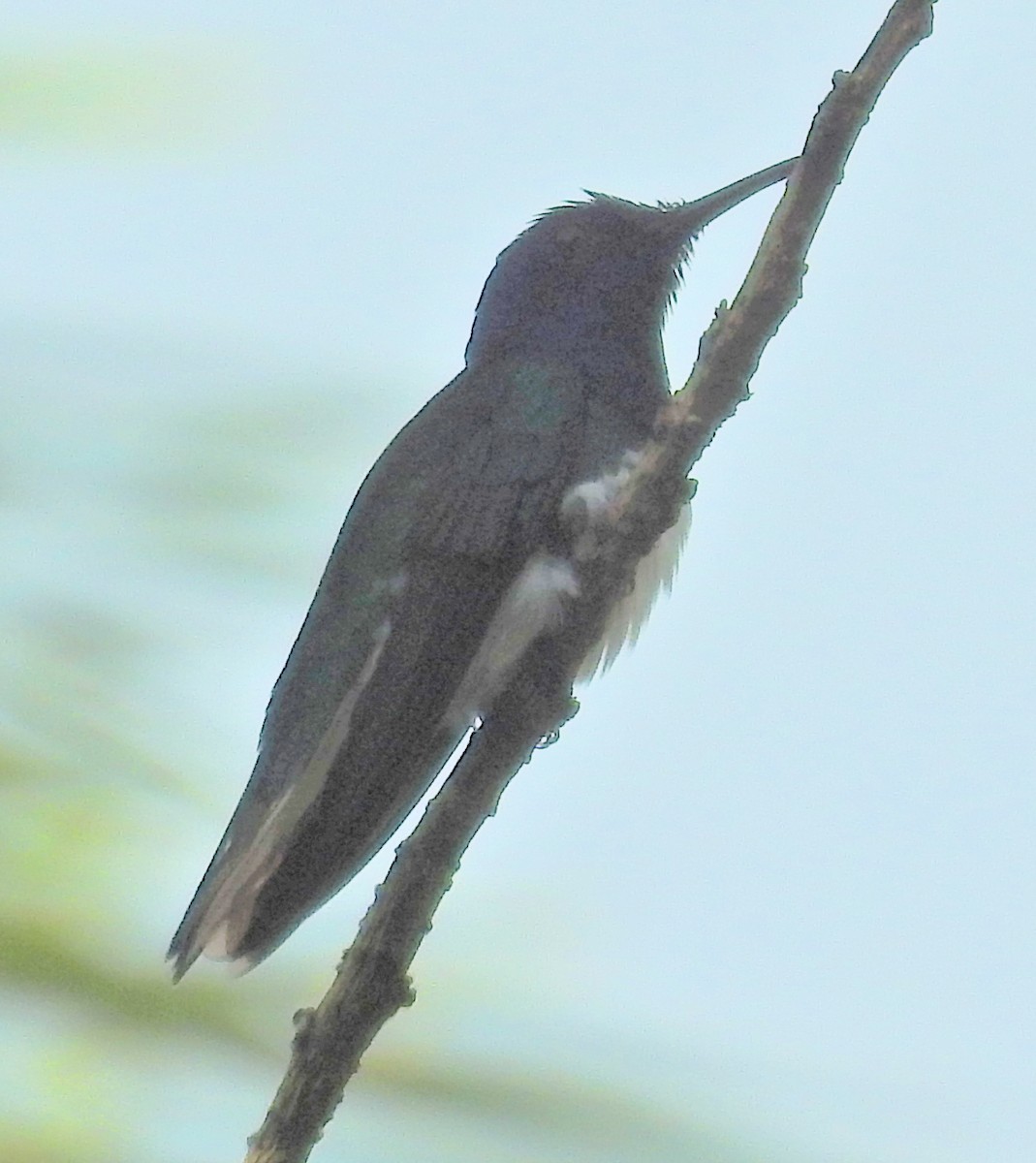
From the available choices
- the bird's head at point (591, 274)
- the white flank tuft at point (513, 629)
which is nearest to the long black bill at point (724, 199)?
the bird's head at point (591, 274)

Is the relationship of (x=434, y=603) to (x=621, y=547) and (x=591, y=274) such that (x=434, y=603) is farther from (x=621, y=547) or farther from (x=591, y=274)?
(x=591, y=274)

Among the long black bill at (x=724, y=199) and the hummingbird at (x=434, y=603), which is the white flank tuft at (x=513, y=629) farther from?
the long black bill at (x=724, y=199)

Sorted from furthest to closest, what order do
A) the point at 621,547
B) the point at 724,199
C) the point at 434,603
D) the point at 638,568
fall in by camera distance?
the point at 724,199 → the point at 434,603 → the point at 638,568 → the point at 621,547

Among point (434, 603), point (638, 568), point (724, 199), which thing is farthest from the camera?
point (724, 199)

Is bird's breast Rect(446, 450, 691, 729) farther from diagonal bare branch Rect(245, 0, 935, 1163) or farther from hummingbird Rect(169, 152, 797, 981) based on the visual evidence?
diagonal bare branch Rect(245, 0, 935, 1163)

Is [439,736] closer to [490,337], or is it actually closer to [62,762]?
[62,762]

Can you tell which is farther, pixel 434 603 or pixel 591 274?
pixel 591 274

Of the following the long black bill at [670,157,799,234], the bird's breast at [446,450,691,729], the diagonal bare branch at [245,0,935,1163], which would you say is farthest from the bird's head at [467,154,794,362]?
the diagonal bare branch at [245,0,935,1163]

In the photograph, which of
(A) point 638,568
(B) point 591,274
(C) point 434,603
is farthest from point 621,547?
(B) point 591,274
